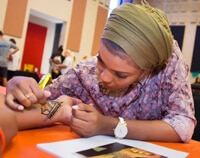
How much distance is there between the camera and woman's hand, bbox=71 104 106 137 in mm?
695

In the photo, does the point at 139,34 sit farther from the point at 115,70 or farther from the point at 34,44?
the point at 34,44

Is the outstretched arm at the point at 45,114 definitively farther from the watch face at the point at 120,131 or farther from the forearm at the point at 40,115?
the watch face at the point at 120,131

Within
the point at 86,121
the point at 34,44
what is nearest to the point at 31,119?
the point at 86,121

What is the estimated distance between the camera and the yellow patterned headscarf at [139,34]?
70cm

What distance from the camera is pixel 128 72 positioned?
0.72 meters

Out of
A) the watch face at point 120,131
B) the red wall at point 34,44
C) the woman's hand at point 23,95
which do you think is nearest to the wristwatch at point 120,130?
the watch face at point 120,131

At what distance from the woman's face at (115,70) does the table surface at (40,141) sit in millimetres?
188

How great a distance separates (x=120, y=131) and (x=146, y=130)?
0.28ft

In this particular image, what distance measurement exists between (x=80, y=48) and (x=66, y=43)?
0.54 meters

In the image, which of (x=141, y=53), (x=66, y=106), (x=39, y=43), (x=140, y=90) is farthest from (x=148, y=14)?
(x=39, y=43)

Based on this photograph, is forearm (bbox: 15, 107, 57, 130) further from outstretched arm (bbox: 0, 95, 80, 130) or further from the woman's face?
the woman's face

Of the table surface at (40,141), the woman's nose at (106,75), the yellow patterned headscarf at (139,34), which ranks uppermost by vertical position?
the yellow patterned headscarf at (139,34)

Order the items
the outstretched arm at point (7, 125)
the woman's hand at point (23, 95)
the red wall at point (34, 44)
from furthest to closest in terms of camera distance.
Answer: the red wall at point (34, 44) < the woman's hand at point (23, 95) < the outstretched arm at point (7, 125)

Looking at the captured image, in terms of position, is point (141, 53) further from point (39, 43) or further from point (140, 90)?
point (39, 43)
